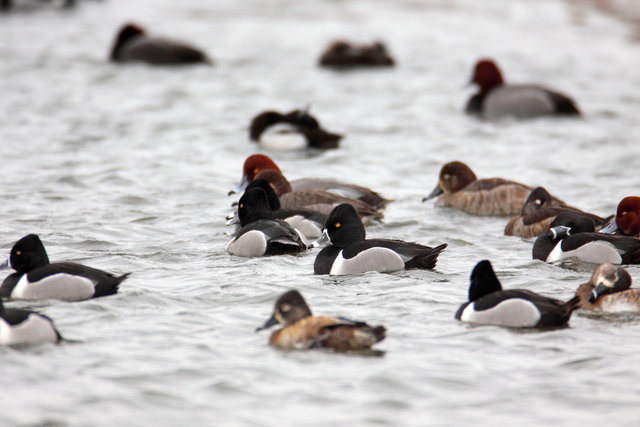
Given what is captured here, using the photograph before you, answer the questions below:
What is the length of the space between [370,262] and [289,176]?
5484 millimetres

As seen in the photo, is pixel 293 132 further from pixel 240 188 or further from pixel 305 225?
pixel 305 225

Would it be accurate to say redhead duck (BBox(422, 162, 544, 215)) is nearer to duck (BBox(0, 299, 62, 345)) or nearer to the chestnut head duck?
the chestnut head duck

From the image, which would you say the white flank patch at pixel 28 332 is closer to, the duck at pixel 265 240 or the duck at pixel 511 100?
the duck at pixel 265 240

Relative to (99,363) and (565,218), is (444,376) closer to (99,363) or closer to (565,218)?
(99,363)

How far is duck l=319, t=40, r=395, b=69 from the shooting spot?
23.7 m

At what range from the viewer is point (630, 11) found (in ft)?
107

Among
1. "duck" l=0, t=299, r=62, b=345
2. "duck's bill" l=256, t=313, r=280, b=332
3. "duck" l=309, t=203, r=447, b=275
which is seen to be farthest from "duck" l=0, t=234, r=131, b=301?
"duck" l=309, t=203, r=447, b=275

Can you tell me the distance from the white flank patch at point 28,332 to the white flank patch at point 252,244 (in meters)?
3.06

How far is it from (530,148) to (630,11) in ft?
59.9

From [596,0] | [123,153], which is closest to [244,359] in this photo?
[123,153]

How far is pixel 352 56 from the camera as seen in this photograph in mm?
23766

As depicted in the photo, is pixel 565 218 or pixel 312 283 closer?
pixel 312 283

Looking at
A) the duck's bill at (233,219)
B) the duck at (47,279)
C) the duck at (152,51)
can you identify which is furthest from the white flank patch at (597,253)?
the duck at (152,51)

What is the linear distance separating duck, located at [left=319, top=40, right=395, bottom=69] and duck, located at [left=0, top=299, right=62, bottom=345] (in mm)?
17506
